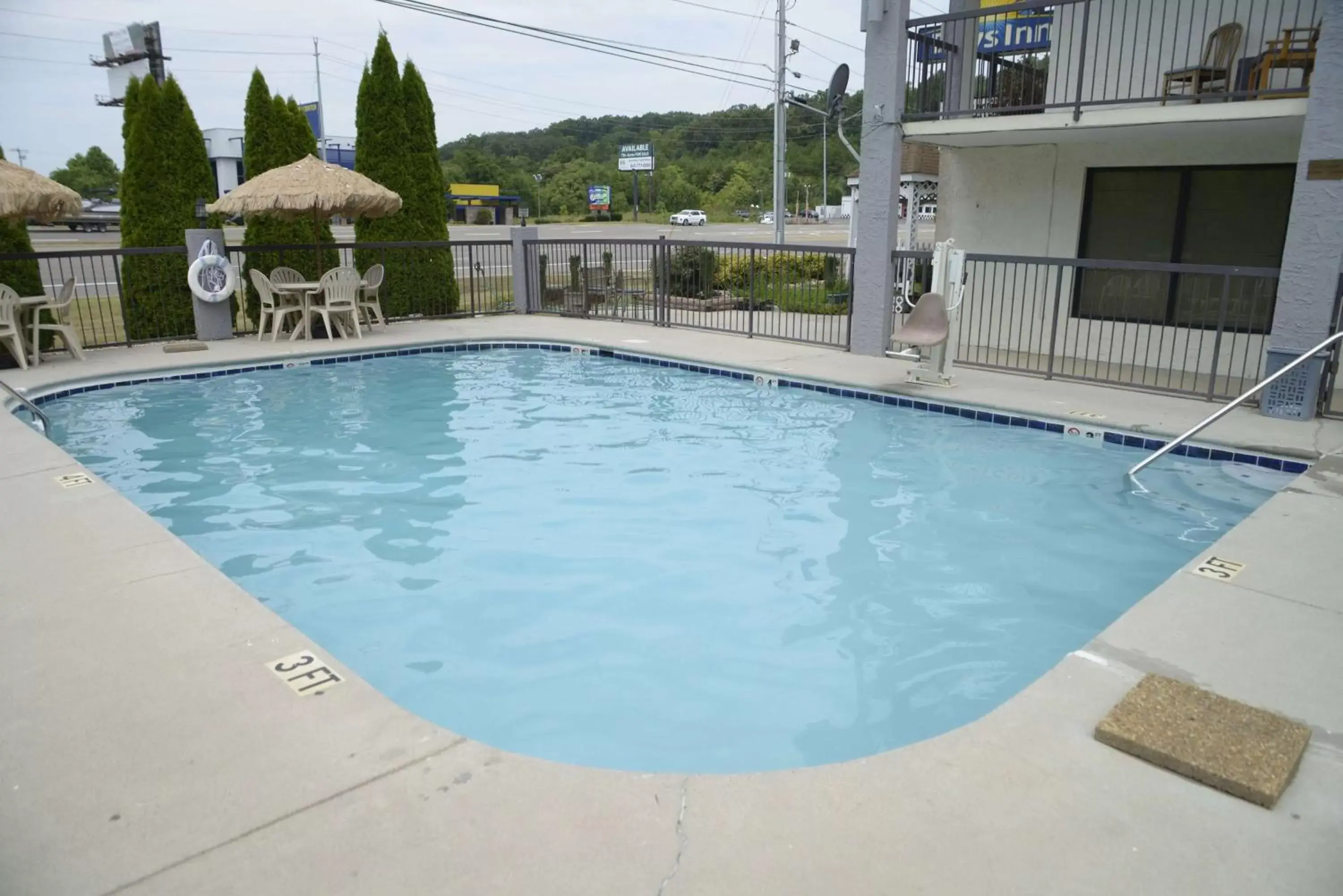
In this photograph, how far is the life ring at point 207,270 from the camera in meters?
10.7

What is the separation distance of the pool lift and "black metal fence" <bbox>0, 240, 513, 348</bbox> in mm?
6777

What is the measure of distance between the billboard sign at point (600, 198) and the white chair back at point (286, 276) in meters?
54.7

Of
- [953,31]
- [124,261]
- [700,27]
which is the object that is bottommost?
[124,261]

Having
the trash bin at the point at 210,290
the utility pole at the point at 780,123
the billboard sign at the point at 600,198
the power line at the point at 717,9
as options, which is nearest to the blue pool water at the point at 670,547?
the trash bin at the point at 210,290

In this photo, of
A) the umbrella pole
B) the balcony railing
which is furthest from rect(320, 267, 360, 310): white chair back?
the balcony railing

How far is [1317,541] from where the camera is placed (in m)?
4.26

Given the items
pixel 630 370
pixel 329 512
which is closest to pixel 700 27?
pixel 630 370

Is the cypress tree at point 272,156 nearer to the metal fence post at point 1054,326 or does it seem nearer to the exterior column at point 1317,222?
the metal fence post at point 1054,326

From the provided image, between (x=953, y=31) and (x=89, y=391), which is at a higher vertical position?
(x=953, y=31)

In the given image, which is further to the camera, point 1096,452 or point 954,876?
point 1096,452

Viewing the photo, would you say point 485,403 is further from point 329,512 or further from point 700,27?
point 700,27

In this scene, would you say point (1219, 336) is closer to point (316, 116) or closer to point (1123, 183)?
point (1123, 183)

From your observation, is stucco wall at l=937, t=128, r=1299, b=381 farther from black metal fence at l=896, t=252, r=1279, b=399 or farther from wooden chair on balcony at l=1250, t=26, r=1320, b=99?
wooden chair on balcony at l=1250, t=26, r=1320, b=99

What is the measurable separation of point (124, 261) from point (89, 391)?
3.42 metres
